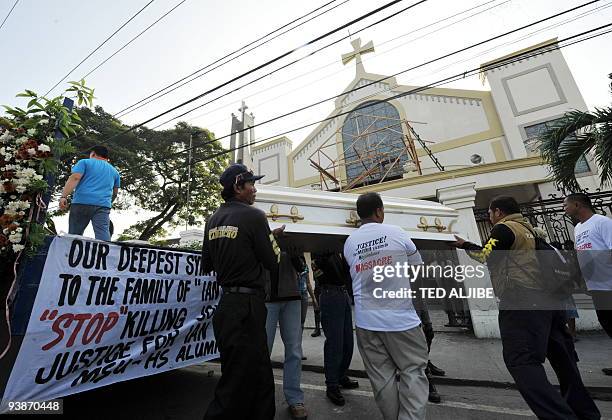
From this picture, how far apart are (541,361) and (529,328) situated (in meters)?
0.22

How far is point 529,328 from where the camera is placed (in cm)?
205

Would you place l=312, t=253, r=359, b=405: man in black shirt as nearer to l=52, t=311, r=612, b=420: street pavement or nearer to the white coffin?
l=52, t=311, r=612, b=420: street pavement

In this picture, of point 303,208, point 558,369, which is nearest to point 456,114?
point 303,208

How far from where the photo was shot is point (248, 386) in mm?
1829

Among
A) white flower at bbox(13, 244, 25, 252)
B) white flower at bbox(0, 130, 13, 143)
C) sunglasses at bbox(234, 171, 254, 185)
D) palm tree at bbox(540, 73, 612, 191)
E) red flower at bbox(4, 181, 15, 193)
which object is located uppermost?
palm tree at bbox(540, 73, 612, 191)


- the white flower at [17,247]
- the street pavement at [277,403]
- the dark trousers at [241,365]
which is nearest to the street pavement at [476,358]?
the street pavement at [277,403]

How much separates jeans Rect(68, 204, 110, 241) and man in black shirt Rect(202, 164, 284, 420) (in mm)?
1857

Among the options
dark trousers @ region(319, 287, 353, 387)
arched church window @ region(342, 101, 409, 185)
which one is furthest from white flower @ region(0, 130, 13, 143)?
arched church window @ region(342, 101, 409, 185)

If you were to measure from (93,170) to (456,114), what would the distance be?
13559 mm

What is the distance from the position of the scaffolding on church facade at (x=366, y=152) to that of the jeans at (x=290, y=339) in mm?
9600

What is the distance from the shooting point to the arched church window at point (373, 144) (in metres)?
13.0

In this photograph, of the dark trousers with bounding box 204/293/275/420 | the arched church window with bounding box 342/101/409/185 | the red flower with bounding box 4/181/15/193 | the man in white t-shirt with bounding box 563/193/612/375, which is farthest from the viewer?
the arched church window with bounding box 342/101/409/185

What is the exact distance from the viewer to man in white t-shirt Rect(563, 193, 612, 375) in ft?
10.0

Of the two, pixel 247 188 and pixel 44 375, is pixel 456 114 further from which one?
pixel 44 375
